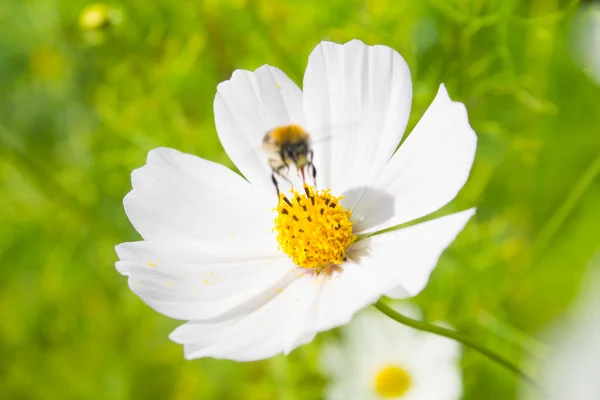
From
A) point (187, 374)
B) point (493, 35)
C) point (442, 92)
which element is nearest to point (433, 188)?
point (442, 92)

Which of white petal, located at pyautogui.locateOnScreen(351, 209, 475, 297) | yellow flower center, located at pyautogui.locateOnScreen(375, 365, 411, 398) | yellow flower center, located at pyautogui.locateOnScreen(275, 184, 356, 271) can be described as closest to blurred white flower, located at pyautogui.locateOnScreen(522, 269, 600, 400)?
white petal, located at pyautogui.locateOnScreen(351, 209, 475, 297)

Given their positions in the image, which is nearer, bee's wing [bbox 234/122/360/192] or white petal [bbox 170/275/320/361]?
white petal [bbox 170/275/320/361]

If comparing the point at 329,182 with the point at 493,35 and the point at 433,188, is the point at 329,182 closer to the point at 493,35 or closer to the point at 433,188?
the point at 433,188

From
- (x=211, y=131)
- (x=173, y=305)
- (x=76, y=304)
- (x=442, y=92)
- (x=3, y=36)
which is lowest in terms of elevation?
(x=173, y=305)

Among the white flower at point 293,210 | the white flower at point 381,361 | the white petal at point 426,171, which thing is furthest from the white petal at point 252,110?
the white flower at point 381,361

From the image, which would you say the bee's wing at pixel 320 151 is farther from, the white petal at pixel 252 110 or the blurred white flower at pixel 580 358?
the blurred white flower at pixel 580 358

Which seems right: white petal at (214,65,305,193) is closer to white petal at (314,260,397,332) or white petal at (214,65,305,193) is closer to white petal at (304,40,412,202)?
white petal at (304,40,412,202)

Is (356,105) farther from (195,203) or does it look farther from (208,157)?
(208,157)
